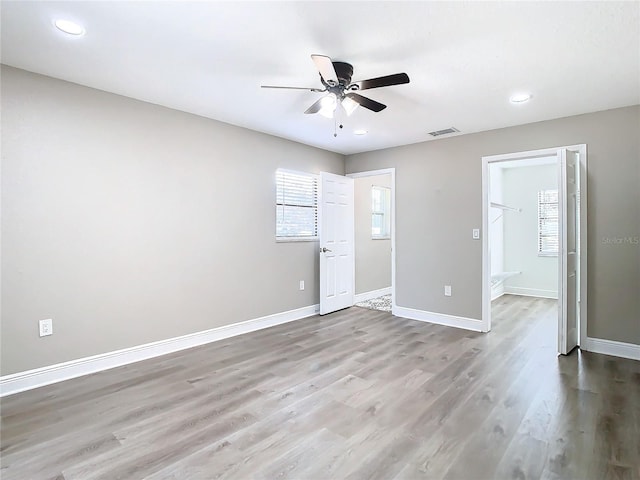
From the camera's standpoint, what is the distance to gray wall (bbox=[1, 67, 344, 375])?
8.90 feet

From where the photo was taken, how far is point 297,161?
16.3 feet

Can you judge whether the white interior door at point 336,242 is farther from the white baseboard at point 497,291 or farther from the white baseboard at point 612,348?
the white baseboard at point 612,348

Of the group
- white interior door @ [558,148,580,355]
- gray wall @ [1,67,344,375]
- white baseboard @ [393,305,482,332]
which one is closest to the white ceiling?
gray wall @ [1,67,344,375]

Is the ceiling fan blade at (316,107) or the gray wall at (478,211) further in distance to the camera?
the gray wall at (478,211)

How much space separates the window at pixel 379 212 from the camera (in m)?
6.52

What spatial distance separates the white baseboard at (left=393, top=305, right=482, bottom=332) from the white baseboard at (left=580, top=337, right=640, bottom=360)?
109 cm

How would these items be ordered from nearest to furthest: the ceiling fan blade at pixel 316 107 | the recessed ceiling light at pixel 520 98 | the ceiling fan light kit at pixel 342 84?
1. the ceiling fan light kit at pixel 342 84
2. the ceiling fan blade at pixel 316 107
3. the recessed ceiling light at pixel 520 98

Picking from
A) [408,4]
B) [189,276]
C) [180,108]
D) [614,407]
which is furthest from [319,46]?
[614,407]

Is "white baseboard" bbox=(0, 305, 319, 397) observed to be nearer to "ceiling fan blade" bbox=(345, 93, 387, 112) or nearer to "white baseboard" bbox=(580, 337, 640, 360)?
"ceiling fan blade" bbox=(345, 93, 387, 112)

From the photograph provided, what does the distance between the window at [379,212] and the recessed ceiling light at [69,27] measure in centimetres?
495

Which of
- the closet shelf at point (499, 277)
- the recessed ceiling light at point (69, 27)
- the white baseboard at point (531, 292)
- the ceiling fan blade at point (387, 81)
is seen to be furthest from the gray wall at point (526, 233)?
the recessed ceiling light at point (69, 27)

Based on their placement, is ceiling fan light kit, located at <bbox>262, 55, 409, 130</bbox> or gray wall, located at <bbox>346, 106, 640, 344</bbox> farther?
gray wall, located at <bbox>346, 106, 640, 344</bbox>

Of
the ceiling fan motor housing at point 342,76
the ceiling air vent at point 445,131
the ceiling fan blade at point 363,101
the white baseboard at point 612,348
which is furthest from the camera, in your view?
the ceiling air vent at point 445,131

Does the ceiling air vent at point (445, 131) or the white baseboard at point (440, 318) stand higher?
the ceiling air vent at point (445, 131)
